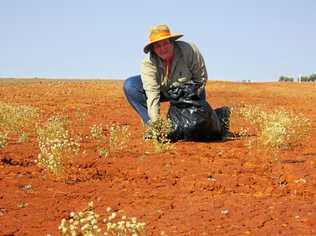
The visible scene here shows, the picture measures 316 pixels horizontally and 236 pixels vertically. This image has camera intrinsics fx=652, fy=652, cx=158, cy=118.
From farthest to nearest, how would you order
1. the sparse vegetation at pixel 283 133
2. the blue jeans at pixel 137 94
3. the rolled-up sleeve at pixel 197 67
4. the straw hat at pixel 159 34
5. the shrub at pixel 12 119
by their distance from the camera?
the shrub at pixel 12 119 < the blue jeans at pixel 137 94 < the rolled-up sleeve at pixel 197 67 < the straw hat at pixel 159 34 < the sparse vegetation at pixel 283 133

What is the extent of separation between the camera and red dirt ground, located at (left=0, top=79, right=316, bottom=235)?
4.29 metres

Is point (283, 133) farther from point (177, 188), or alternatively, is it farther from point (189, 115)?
point (177, 188)

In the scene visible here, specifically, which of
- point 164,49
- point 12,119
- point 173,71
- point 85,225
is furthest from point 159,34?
point 85,225

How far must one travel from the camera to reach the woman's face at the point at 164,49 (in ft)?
24.2

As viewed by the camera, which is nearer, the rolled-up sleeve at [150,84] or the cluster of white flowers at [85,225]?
the cluster of white flowers at [85,225]

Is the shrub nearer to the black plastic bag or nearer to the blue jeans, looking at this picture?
the blue jeans

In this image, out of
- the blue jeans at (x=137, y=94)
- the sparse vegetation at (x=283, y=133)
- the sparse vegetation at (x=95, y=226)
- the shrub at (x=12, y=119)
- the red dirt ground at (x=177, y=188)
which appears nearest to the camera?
the sparse vegetation at (x=95, y=226)

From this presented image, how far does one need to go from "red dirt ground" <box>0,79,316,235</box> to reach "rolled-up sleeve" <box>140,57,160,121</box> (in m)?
0.50

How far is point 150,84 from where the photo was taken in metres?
7.57

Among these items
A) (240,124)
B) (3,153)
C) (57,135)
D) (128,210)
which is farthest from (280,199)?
(240,124)

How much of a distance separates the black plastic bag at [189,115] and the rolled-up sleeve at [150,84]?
13.5 inches

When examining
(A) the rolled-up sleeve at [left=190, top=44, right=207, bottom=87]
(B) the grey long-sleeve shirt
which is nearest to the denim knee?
(B) the grey long-sleeve shirt

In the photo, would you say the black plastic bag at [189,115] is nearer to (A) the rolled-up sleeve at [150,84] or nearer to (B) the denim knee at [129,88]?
(A) the rolled-up sleeve at [150,84]

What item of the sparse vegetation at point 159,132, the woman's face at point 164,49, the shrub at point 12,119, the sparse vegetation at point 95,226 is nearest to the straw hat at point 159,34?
the woman's face at point 164,49
